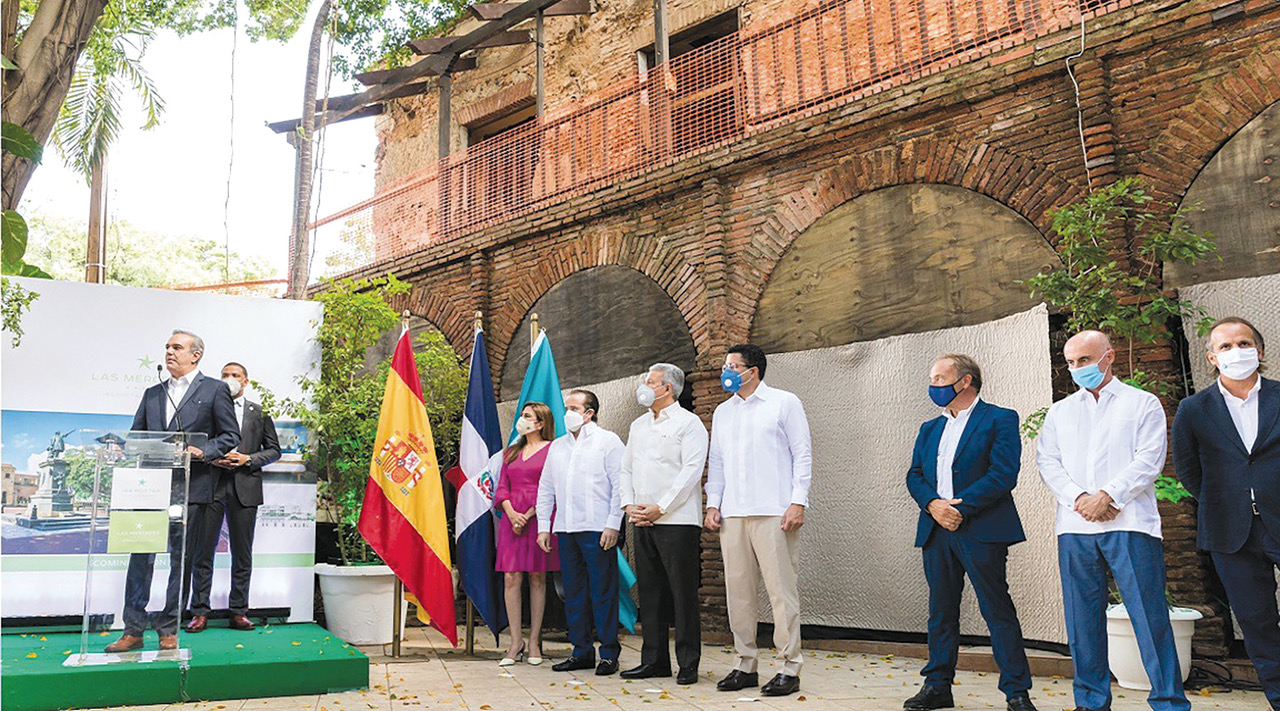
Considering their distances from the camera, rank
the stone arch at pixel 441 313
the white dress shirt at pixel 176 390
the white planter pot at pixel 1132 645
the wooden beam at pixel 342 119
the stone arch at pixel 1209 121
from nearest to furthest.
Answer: the white planter pot at pixel 1132 645 → the stone arch at pixel 1209 121 → the white dress shirt at pixel 176 390 → the stone arch at pixel 441 313 → the wooden beam at pixel 342 119

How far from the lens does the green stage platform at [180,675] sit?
484cm

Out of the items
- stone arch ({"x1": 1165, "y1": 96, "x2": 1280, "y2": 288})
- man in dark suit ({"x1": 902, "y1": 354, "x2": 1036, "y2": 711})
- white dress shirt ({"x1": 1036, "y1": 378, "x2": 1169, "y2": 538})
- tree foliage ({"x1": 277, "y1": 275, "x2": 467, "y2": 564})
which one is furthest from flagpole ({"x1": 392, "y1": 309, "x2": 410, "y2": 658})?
stone arch ({"x1": 1165, "y1": 96, "x2": 1280, "y2": 288})

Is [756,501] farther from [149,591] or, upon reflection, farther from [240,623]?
[240,623]

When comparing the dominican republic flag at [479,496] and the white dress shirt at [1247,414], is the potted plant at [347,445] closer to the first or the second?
the dominican republic flag at [479,496]

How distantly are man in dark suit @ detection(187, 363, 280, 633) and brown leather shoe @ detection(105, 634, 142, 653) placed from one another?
1.82 meters

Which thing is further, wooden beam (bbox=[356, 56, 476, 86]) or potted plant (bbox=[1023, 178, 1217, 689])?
wooden beam (bbox=[356, 56, 476, 86])

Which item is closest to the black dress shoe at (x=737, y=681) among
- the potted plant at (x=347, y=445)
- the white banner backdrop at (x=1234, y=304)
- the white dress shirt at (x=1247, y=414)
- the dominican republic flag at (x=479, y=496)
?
the dominican republic flag at (x=479, y=496)

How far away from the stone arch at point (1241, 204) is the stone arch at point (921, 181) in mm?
796

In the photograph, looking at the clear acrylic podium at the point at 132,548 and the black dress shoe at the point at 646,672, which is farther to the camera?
the black dress shoe at the point at 646,672

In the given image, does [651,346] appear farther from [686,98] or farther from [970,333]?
[970,333]

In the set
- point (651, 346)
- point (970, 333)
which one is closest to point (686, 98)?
point (651, 346)

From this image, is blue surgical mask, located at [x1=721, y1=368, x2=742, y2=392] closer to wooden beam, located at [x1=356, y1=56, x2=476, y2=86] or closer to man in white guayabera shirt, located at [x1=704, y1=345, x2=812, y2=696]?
man in white guayabera shirt, located at [x1=704, y1=345, x2=812, y2=696]

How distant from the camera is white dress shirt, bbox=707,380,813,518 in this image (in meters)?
5.61

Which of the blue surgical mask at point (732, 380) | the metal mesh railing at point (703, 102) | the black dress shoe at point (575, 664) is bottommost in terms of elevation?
the black dress shoe at point (575, 664)
